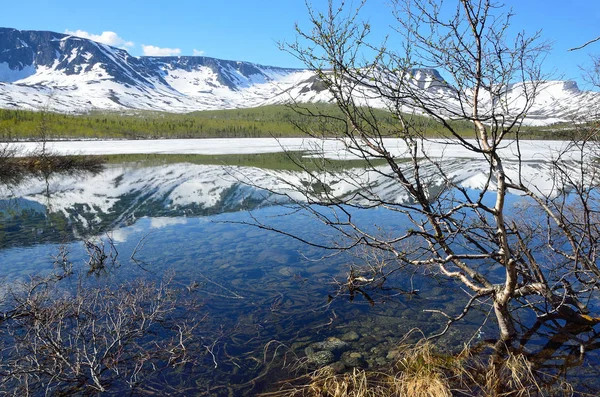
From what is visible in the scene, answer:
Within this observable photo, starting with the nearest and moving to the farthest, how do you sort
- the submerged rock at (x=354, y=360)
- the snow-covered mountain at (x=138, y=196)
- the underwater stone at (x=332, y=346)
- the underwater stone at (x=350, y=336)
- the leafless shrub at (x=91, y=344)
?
the leafless shrub at (x=91, y=344), the submerged rock at (x=354, y=360), the underwater stone at (x=332, y=346), the underwater stone at (x=350, y=336), the snow-covered mountain at (x=138, y=196)

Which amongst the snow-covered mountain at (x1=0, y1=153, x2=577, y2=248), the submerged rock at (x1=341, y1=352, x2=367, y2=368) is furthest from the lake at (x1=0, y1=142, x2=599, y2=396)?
the snow-covered mountain at (x1=0, y1=153, x2=577, y2=248)

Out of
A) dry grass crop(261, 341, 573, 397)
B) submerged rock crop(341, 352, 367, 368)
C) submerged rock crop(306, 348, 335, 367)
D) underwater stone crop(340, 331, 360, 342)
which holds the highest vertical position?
dry grass crop(261, 341, 573, 397)

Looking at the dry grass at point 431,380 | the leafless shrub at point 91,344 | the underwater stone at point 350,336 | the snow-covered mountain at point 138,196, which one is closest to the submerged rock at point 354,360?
the dry grass at point 431,380

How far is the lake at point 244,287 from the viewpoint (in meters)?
A: 6.61

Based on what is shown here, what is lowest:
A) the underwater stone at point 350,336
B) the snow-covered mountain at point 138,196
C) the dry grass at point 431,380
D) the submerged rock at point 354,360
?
the snow-covered mountain at point 138,196

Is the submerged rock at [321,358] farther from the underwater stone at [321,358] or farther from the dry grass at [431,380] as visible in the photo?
the dry grass at [431,380]

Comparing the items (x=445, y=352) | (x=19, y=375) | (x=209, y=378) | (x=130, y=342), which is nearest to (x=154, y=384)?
(x=209, y=378)

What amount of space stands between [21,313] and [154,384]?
11.1ft

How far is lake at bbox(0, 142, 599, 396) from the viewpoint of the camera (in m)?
6.61

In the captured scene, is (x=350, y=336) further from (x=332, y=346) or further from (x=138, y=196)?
(x=138, y=196)

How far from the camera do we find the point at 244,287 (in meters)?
10.2

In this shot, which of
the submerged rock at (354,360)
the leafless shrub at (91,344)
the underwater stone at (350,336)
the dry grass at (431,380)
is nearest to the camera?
the dry grass at (431,380)

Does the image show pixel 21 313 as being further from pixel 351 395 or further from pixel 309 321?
pixel 351 395

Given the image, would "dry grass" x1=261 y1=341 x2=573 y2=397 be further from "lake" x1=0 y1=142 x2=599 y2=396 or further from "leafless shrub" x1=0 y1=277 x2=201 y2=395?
"leafless shrub" x1=0 y1=277 x2=201 y2=395
